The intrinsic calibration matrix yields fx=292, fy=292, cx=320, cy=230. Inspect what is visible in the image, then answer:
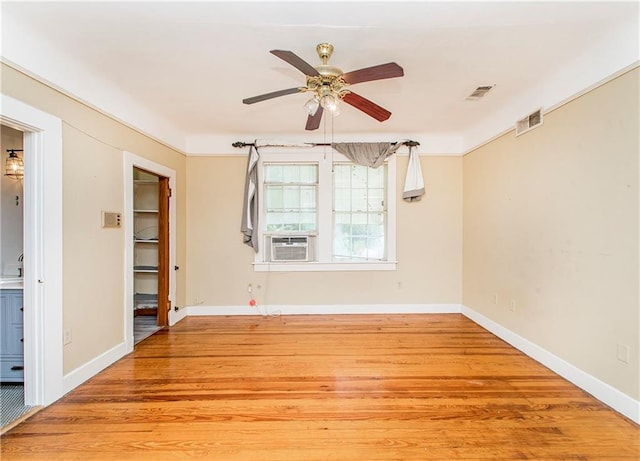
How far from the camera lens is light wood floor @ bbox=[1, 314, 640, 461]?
5.64 ft

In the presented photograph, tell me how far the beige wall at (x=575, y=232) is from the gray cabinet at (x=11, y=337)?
4414 millimetres

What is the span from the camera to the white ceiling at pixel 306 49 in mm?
1769

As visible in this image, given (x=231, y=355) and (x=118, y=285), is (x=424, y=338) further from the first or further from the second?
(x=118, y=285)

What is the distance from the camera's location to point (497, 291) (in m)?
3.49

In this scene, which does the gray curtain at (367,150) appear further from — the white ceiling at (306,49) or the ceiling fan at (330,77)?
the ceiling fan at (330,77)

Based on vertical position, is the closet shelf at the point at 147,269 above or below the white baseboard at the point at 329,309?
above

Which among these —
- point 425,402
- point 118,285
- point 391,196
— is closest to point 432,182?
point 391,196

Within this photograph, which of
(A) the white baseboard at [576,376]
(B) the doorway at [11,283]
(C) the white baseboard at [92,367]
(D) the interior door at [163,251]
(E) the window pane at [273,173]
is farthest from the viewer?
(E) the window pane at [273,173]

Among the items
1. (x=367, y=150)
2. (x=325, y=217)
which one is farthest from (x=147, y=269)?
(x=367, y=150)

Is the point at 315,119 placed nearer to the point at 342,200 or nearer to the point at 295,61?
the point at 295,61

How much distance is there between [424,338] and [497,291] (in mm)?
1055

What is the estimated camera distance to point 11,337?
2297 millimetres

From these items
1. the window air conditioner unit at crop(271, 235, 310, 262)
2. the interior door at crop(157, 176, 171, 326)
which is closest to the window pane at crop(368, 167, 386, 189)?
the window air conditioner unit at crop(271, 235, 310, 262)

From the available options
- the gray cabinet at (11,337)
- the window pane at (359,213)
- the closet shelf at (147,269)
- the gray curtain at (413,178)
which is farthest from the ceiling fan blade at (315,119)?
the closet shelf at (147,269)
